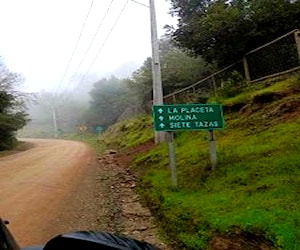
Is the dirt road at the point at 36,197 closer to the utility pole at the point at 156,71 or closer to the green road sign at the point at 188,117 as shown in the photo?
the green road sign at the point at 188,117

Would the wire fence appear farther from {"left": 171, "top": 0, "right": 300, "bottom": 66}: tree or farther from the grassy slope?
the grassy slope

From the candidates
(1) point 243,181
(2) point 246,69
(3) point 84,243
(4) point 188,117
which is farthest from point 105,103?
(3) point 84,243

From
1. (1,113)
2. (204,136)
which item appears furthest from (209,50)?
(1,113)

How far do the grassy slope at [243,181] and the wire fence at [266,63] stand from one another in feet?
4.71

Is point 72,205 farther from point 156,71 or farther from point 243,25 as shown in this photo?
point 243,25

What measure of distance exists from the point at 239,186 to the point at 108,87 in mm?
58999

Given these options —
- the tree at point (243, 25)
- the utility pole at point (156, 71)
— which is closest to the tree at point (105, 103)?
the tree at point (243, 25)

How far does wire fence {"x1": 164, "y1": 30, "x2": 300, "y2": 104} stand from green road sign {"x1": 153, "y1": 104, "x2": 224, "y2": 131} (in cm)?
571

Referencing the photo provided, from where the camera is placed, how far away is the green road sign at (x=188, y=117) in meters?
9.09

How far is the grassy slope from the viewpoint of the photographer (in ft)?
18.7

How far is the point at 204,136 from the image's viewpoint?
13.7 m

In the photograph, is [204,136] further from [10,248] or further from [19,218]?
[10,248]

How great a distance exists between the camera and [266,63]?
51.7 ft

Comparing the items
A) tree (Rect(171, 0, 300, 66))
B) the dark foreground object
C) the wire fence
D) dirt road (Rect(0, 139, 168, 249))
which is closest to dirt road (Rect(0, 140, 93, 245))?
dirt road (Rect(0, 139, 168, 249))
